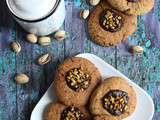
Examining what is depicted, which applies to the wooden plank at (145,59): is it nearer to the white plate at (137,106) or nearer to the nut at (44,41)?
the white plate at (137,106)

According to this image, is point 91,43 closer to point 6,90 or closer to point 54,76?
point 54,76

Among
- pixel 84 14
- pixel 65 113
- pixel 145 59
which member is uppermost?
pixel 84 14

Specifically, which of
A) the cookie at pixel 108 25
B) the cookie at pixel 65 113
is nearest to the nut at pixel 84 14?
the cookie at pixel 108 25

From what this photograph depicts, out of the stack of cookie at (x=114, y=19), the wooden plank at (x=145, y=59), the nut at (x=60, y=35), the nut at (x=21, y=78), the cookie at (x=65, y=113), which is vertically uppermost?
the stack of cookie at (x=114, y=19)

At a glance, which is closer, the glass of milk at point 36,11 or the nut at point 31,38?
the glass of milk at point 36,11

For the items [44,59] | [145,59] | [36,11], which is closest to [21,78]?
[44,59]

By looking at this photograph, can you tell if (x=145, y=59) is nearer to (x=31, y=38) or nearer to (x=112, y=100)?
(x=112, y=100)

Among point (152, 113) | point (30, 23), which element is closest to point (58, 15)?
point (30, 23)

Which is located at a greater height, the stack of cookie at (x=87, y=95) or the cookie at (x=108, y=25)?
the cookie at (x=108, y=25)
